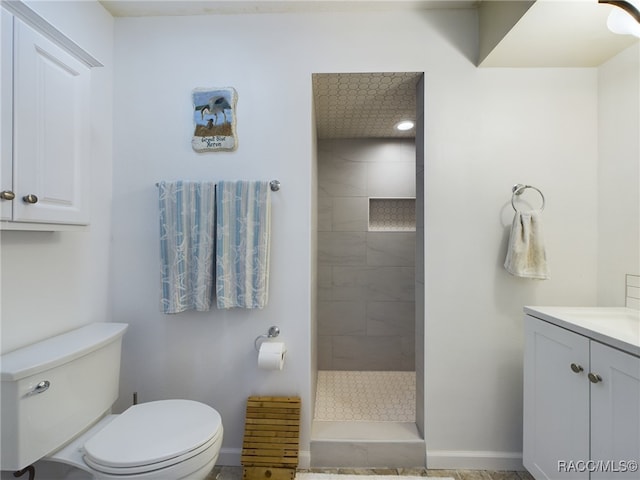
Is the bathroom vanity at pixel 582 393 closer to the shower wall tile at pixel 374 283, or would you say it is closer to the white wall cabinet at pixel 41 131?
the shower wall tile at pixel 374 283

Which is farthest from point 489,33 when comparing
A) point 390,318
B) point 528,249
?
point 390,318

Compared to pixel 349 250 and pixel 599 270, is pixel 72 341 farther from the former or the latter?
pixel 599 270

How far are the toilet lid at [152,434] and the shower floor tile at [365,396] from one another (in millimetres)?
880

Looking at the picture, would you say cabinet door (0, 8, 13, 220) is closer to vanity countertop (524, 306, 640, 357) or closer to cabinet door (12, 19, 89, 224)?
cabinet door (12, 19, 89, 224)

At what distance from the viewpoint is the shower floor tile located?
1.89m

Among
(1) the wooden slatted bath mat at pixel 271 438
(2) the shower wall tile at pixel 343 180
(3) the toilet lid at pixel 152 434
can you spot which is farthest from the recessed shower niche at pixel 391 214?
(3) the toilet lid at pixel 152 434

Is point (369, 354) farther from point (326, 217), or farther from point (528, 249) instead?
point (528, 249)

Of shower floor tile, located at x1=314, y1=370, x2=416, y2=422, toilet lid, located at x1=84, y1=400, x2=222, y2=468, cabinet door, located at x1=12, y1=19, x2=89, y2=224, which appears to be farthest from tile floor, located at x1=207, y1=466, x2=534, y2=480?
cabinet door, located at x1=12, y1=19, x2=89, y2=224

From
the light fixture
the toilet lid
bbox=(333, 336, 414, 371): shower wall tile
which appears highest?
the light fixture

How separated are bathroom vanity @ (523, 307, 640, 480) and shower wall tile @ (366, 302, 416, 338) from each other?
128cm

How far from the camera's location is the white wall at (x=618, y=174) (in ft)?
4.63

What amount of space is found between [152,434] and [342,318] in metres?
1.80

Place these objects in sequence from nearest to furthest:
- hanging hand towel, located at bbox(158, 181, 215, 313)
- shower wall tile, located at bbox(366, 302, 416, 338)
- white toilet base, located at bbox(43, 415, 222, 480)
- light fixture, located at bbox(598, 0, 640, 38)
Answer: white toilet base, located at bbox(43, 415, 222, 480) < light fixture, located at bbox(598, 0, 640, 38) < hanging hand towel, located at bbox(158, 181, 215, 313) < shower wall tile, located at bbox(366, 302, 416, 338)

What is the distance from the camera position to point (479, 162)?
162 cm
